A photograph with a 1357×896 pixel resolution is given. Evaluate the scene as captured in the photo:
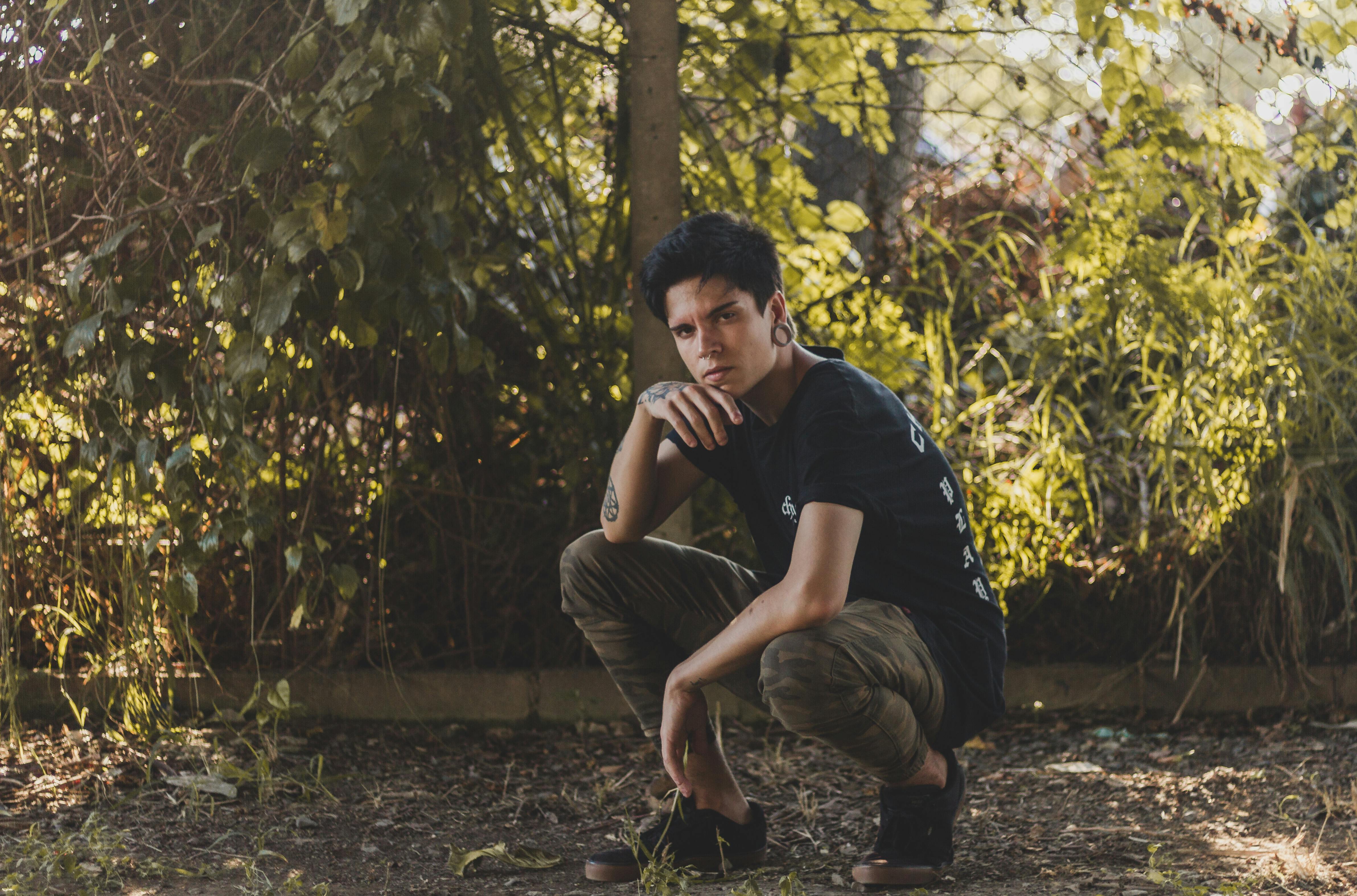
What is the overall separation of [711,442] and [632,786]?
1091 mm

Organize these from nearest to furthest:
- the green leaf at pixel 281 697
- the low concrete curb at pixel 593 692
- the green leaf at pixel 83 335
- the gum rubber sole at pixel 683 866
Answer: the gum rubber sole at pixel 683 866 < the green leaf at pixel 83 335 < the green leaf at pixel 281 697 < the low concrete curb at pixel 593 692

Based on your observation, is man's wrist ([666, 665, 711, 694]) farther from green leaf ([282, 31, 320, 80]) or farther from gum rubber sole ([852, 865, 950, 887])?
green leaf ([282, 31, 320, 80])

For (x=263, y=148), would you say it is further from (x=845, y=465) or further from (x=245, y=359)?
(x=845, y=465)

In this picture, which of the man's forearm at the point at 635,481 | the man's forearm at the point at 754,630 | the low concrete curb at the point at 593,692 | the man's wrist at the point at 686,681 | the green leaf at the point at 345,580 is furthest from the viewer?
the low concrete curb at the point at 593,692

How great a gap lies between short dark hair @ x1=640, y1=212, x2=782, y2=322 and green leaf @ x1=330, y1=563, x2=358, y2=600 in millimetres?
935

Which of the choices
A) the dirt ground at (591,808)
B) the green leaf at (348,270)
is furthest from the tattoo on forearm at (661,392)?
the dirt ground at (591,808)

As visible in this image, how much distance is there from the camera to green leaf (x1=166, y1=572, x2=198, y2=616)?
94.4 inches

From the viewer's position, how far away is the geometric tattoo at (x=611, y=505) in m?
2.20

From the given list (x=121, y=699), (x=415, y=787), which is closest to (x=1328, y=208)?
(x=415, y=787)

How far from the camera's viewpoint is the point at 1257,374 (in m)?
3.13

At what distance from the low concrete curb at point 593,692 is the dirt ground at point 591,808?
2.2 inches

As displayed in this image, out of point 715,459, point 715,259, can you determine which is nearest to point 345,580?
point 715,459

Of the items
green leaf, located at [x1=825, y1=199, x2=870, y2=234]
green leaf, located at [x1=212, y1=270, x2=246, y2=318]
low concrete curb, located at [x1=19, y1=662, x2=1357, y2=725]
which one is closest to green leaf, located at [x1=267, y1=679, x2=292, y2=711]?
low concrete curb, located at [x1=19, y1=662, x2=1357, y2=725]

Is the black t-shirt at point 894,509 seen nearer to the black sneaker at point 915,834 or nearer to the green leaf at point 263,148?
the black sneaker at point 915,834
